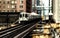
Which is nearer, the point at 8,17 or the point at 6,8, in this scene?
the point at 8,17

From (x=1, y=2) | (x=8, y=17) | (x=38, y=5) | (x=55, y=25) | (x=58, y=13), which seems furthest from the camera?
(x=38, y=5)

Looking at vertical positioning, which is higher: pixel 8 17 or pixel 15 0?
pixel 15 0

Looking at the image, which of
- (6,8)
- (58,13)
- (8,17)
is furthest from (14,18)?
(58,13)

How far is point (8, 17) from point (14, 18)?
8.84 ft

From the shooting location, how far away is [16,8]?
384 feet

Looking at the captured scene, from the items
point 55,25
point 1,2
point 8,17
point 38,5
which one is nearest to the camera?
point 55,25

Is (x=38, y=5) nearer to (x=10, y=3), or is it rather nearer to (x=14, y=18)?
(x=10, y=3)

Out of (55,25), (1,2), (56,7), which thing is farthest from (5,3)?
(55,25)

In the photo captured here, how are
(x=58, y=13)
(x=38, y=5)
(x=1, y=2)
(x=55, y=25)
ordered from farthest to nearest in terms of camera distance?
1. (x=38, y=5)
2. (x=58, y=13)
3. (x=1, y=2)
4. (x=55, y=25)

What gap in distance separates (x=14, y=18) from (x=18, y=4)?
105 feet

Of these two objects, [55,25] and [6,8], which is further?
[6,8]

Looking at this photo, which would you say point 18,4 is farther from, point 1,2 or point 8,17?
point 8,17

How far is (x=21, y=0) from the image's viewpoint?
117688mm

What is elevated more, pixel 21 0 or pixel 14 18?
pixel 21 0
